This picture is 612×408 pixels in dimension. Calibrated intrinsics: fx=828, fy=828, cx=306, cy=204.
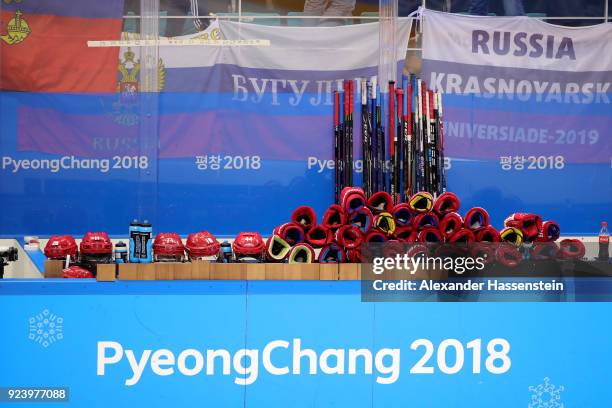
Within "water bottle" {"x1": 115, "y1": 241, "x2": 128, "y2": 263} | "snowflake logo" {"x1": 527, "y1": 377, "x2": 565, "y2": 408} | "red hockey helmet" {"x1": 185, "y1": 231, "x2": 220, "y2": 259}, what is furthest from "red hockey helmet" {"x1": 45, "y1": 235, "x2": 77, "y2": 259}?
"snowflake logo" {"x1": 527, "y1": 377, "x2": 565, "y2": 408}

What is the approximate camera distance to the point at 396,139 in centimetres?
583

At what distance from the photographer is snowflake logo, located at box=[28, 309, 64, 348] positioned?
134 inches

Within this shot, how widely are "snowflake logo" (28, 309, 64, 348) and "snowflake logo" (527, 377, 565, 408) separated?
6.52 ft

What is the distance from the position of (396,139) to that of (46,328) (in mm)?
3110

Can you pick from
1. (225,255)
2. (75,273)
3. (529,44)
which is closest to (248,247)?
(225,255)

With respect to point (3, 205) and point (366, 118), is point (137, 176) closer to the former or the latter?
point (3, 205)

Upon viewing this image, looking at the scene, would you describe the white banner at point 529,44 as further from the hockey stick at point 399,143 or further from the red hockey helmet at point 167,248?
the red hockey helmet at point 167,248

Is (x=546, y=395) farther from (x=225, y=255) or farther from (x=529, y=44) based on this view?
(x=529, y=44)

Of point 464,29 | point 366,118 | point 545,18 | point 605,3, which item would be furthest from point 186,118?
point 605,3

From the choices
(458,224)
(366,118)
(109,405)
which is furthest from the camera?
(366,118)

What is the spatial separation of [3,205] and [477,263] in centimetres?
372

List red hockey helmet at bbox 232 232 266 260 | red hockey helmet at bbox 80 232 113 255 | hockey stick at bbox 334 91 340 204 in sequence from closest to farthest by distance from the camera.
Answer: red hockey helmet at bbox 232 232 266 260
red hockey helmet at bbox 80 232 113 255
hockey stick at bbox 334 91 340 204

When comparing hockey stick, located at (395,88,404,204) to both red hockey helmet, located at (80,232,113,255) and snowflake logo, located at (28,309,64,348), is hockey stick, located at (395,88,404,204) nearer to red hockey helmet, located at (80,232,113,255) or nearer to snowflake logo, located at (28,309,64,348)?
red hockey helmet, located at (80,232,113,255)

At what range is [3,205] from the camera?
232 inches
